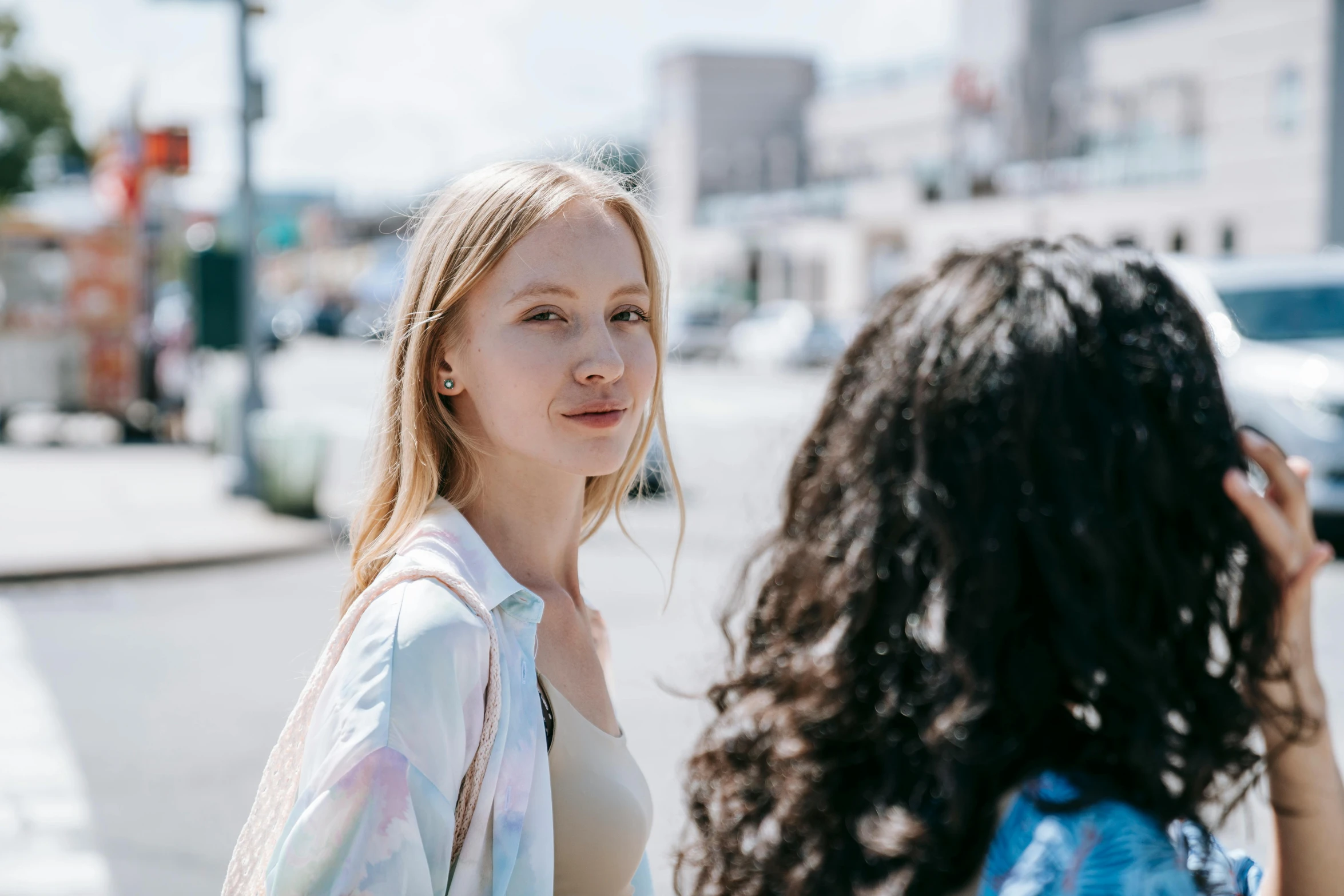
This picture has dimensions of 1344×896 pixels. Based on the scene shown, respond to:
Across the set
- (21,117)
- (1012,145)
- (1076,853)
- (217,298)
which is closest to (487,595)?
(1076,853)

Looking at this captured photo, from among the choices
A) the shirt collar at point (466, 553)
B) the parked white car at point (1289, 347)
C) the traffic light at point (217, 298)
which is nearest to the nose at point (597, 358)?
the shirt collar at point (466, 553)

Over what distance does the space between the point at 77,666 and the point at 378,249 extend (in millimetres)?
83649

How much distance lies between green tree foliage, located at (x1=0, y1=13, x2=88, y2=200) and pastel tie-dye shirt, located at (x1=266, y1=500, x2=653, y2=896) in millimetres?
72394

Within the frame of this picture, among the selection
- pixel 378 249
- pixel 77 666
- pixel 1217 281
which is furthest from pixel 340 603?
pixel 378 249

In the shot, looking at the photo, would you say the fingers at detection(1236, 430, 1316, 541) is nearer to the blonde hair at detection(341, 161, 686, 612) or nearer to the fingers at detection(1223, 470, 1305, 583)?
the fingers at detection(1223, 470, 1305, 583)

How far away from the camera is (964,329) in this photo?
144 cm

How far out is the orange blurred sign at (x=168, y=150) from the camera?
13.8 m

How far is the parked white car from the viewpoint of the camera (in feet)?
32.3

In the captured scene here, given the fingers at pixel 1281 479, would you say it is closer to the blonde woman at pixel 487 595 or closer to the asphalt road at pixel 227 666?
the asphalt road at pixel 227 666

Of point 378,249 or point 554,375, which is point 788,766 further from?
point 378,249

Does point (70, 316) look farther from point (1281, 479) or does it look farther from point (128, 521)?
point (1281, 479)

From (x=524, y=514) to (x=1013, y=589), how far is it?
93 centimetres

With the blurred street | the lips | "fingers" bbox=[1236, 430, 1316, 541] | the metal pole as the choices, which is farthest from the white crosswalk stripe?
the metal pole

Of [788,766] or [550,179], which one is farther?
[550,179]
